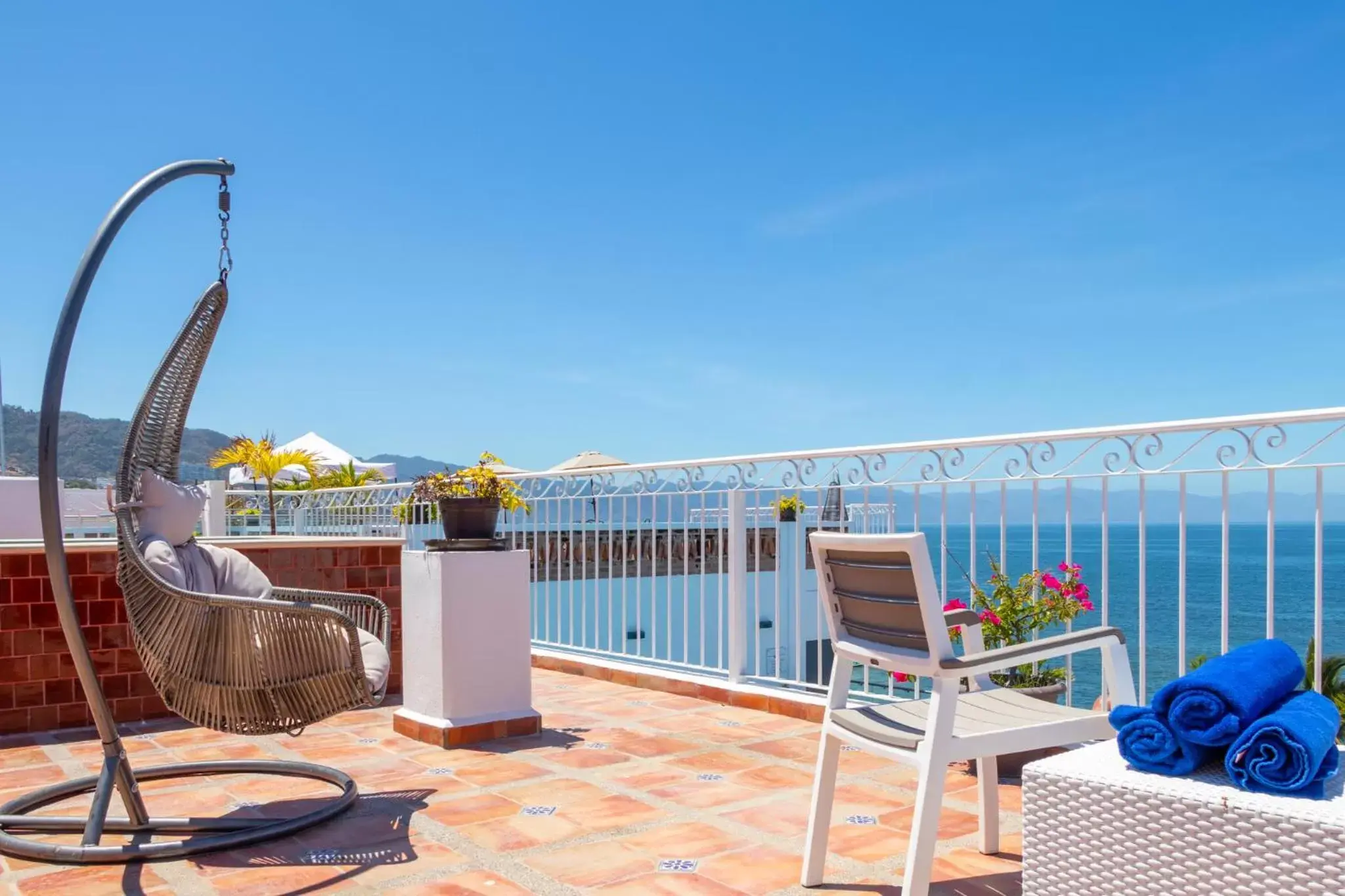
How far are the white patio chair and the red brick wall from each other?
3224mm

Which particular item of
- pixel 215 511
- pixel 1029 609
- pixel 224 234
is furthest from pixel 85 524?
pixel 1029 609

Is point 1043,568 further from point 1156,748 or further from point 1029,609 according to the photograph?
point 1156,748

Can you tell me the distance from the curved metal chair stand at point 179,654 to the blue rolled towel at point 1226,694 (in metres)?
2.13

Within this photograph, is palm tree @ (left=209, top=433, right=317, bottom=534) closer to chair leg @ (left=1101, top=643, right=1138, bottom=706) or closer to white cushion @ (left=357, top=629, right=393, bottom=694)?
white cushion @ (left=357, top=629, right=393, bottom=694)

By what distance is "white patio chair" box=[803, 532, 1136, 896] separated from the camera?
217 cm

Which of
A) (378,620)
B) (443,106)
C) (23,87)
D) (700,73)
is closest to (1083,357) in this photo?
(700,73)

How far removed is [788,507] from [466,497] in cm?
233

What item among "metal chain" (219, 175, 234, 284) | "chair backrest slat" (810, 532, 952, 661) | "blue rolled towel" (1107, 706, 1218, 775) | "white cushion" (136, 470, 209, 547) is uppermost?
"metal chain" (219, 175, 234, 284)

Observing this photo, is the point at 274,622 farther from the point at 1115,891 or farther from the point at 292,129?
the point at 292,129

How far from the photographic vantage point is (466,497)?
4.43 meters

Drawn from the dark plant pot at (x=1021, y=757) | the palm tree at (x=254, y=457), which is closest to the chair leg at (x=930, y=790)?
the dark plant pot at (x=1021, y=757)

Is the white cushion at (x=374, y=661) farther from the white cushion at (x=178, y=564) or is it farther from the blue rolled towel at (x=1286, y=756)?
the blue rolled towel at (x=1286, y=756)

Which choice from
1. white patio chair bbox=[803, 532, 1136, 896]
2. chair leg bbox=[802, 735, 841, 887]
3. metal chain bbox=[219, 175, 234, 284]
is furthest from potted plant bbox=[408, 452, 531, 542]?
chair leg bbox=[802, 735, 841, 887]

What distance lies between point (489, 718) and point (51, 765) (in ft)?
5.27
